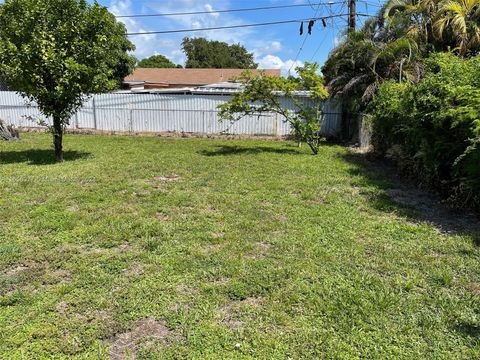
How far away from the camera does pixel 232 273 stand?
335 centimetres

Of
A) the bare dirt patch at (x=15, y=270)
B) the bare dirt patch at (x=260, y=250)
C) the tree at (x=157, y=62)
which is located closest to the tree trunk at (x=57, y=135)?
the bare dirt patch at (x=15, y=270)

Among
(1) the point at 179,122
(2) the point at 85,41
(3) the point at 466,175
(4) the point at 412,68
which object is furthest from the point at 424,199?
(1) the point at 179,122

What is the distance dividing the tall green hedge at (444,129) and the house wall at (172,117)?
6.91m

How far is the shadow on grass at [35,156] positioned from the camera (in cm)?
873

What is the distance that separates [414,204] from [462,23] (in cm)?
742

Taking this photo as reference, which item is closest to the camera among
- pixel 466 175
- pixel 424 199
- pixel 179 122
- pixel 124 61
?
pixel 466 175

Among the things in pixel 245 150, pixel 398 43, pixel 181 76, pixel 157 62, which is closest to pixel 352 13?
pixel 398 43

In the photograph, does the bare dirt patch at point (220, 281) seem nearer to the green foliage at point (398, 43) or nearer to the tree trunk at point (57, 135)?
the tree trunk at point (57, 135)

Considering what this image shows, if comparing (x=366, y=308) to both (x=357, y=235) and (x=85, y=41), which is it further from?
(x=85, y=41)

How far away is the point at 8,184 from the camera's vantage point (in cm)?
645

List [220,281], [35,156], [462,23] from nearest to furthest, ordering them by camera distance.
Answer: [220,281] < [35,156] < [462,23]

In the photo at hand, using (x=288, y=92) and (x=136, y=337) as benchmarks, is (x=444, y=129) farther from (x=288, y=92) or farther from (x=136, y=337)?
(x=288, y=92)

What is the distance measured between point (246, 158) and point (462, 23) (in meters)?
6.93

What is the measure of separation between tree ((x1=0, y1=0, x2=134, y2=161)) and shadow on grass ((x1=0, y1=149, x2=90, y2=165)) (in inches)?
16.5
